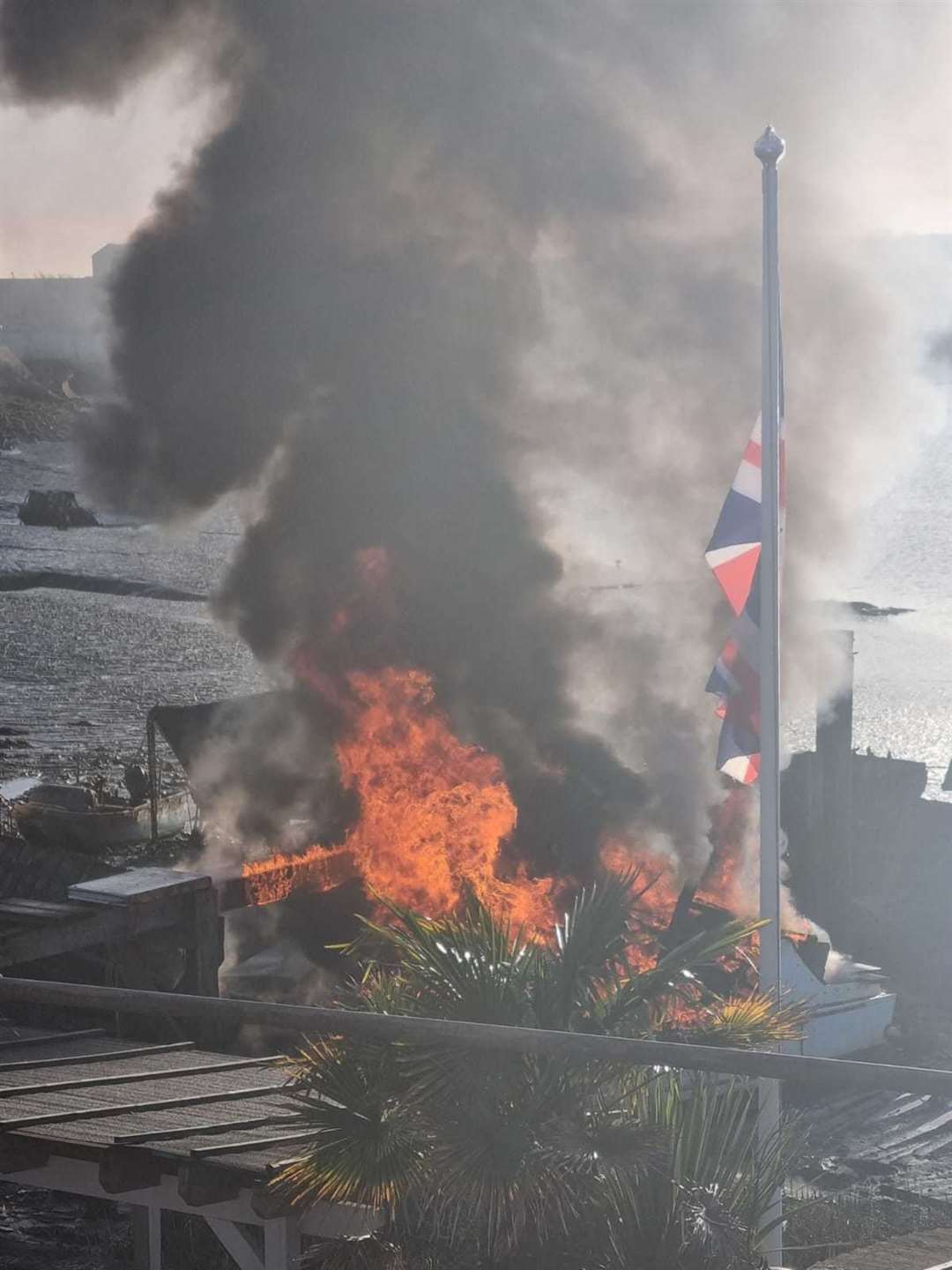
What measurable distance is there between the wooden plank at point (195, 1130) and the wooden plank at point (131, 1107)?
0.53ft

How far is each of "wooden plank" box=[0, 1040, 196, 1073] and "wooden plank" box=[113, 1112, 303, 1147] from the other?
2.08 m

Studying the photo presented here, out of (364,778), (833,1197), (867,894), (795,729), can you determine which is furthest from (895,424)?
(795,729)

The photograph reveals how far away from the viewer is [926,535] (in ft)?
626

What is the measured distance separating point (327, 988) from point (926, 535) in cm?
17803

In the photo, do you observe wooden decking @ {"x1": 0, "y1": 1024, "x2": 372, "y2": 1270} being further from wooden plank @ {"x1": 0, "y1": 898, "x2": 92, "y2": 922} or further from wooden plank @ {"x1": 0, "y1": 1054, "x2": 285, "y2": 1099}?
wooden plank @ {"x1": 0, "y1": 898, "x2": 92, "y2": 922}

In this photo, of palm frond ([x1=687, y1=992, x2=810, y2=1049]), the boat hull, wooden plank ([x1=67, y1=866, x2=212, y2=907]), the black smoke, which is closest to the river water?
the boat hull

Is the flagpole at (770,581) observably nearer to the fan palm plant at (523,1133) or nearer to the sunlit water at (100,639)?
the fan palm plant at (523,1133)

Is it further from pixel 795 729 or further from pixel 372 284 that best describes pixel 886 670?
pixel 372 284

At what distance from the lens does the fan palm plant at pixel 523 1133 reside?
516 centimetres

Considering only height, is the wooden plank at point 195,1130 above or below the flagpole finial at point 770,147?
below

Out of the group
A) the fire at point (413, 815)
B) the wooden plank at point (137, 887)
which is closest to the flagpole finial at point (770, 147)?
the wooden plank at point (137, 887)

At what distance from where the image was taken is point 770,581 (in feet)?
34.6

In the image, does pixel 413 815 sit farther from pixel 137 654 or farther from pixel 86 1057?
pixel 137 654

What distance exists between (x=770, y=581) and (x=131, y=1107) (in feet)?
17.7
